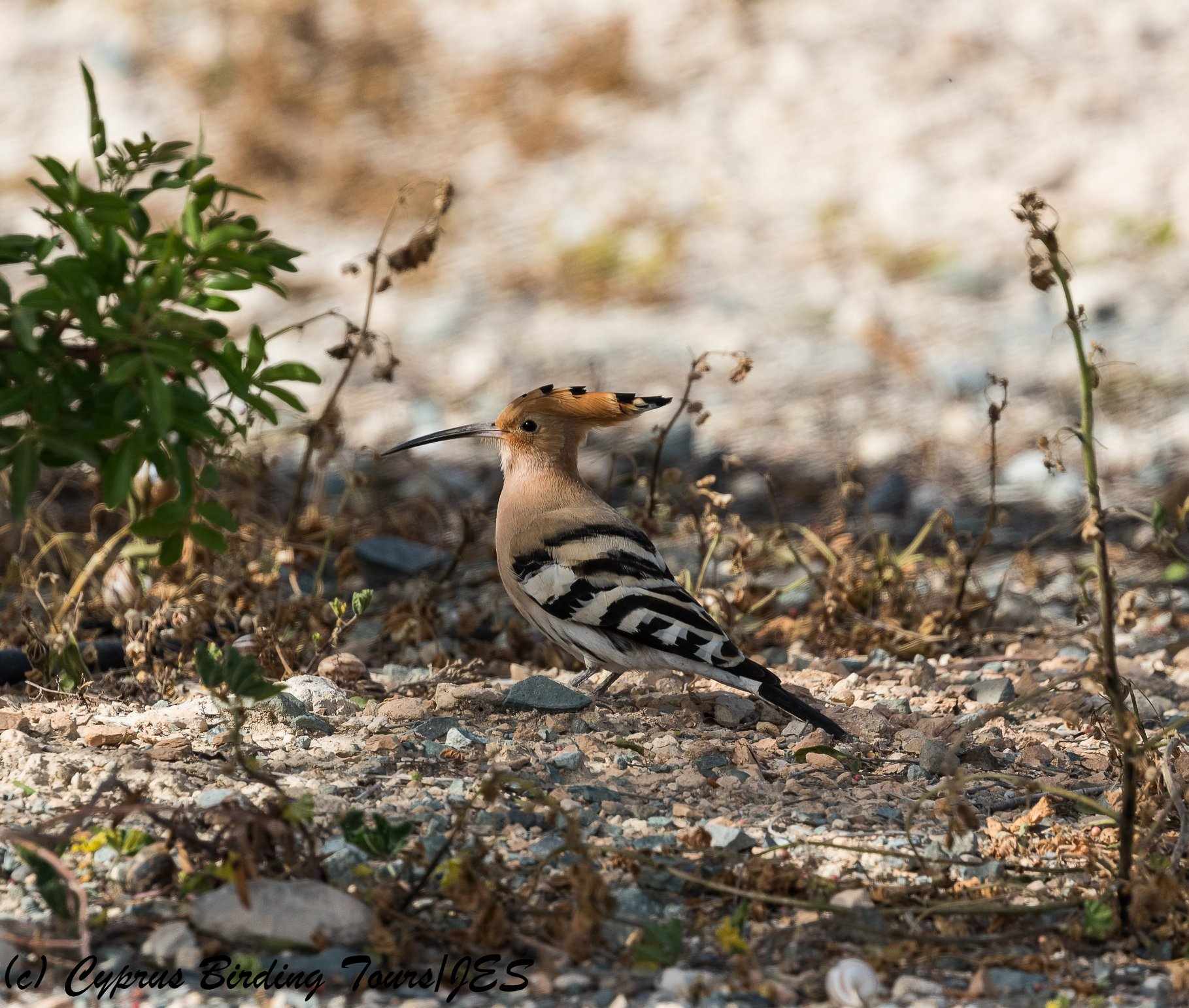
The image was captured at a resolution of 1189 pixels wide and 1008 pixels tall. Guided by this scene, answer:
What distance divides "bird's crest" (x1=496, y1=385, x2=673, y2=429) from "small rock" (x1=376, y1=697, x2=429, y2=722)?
86 cm

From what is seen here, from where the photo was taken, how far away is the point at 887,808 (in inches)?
114

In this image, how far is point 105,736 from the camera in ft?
9.84

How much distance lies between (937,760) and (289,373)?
1487mm

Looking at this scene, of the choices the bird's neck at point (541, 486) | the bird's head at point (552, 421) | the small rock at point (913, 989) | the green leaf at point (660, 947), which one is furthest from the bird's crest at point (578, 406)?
the small rock at point (913, 989)

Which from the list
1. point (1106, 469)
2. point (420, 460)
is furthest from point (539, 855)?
point (1106, 469)

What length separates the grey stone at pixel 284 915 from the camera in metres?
2.26

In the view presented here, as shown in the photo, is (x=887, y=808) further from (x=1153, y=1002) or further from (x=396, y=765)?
(x=396, y=765)

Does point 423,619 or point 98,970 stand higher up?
point 423,619

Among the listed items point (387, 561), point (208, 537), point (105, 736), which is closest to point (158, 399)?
point (208, 537)

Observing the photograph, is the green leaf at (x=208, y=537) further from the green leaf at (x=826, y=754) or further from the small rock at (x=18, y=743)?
the green leaf at (x=826, y=754)

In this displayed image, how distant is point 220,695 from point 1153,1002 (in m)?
1.48

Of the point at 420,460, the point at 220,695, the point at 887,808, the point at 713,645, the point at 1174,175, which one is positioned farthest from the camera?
the point at 1174,175

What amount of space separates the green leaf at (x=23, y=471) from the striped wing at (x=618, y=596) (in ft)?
4.25

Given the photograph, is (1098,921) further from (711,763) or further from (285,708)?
(285,708)
